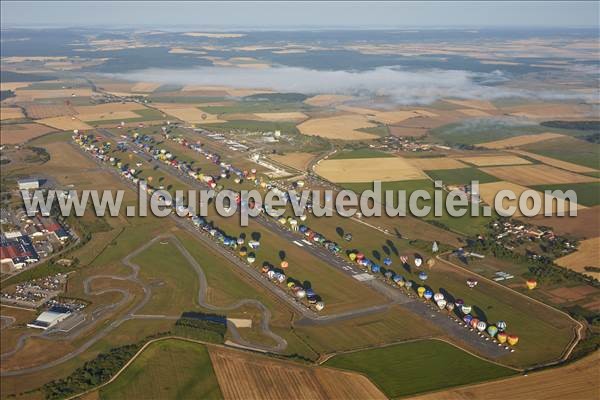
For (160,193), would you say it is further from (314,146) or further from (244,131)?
(244,131)

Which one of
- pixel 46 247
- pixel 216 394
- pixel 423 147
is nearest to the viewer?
pixel 216 394

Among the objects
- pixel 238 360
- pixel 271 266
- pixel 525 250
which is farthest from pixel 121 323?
pixel 525 250

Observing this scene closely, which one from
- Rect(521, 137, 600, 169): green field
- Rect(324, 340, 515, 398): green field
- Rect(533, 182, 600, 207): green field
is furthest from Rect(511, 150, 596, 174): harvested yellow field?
Rect(324, 340, 515, 398): green field

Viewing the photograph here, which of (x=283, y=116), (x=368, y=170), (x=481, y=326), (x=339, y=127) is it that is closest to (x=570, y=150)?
(x=368, y=170)

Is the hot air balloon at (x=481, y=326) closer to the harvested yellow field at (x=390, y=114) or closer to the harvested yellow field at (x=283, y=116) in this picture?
the harvested yellow field at (x=390, y=114)

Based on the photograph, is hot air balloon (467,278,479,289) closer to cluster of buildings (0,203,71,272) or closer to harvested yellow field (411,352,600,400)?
harvested yellow field (411,352,600,400)

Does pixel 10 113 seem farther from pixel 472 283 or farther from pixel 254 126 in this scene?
pixel 472 283
